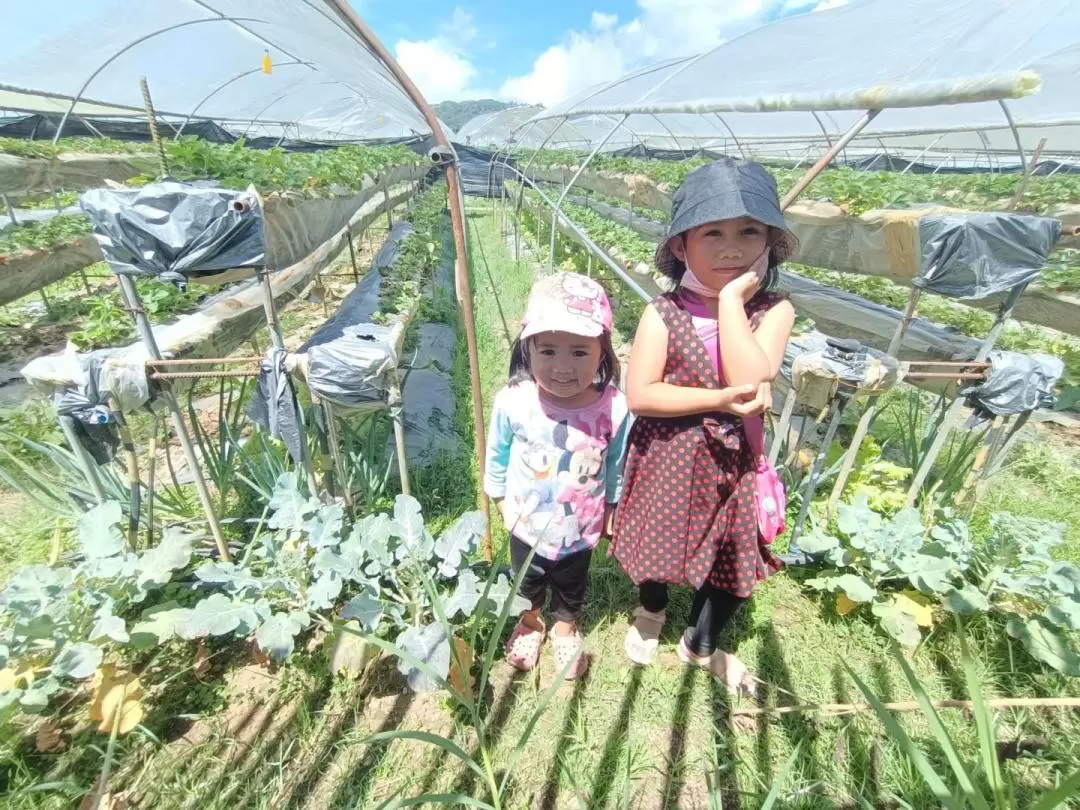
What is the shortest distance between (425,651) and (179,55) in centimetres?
1016

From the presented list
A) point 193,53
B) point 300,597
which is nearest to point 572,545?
point 300,597

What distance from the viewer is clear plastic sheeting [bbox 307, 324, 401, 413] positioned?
156 cm

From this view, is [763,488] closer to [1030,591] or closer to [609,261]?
[1030,591]

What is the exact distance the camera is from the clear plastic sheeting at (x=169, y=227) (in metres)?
1.35

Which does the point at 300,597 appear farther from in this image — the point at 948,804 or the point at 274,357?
the point at 948,804

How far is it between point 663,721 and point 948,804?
99 cm

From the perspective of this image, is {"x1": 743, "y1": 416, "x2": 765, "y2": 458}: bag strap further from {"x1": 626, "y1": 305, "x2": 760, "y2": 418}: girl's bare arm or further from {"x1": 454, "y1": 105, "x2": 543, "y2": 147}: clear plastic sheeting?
{"x1": 454, "y1": 105, "x2": 543, "y2": 147}: clear plastic sheeting

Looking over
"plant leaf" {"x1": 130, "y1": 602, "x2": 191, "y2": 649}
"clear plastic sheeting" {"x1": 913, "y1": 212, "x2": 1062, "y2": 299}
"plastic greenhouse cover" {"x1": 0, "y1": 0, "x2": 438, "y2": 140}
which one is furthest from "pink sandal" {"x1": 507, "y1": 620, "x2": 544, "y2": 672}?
"plastic greenhouse cover" {"x1": 0, "y1": 0, "x2": 438, "y2": 140}

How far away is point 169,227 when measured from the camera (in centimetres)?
136

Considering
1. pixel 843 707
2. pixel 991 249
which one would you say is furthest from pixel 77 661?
pixel 991 249

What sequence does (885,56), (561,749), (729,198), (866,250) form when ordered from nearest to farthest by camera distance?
(729,198), (561,749), (885,56), (866,250)

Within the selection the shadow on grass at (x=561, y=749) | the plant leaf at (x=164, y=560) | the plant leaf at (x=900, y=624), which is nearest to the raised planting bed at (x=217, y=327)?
the plant leaf at (x=164, y=560)

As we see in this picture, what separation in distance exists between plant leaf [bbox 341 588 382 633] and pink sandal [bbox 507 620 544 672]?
56 centimetres

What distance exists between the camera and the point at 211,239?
142 cm
